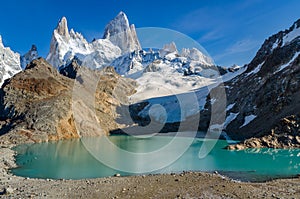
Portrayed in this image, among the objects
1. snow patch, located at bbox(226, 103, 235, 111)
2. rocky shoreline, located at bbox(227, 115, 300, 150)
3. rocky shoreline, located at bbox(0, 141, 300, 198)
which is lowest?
rocky shoreline, located at bbox(0, 141, 300, 198)

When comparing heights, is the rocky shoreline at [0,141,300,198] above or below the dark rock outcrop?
below

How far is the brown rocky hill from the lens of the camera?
70688 millimetres

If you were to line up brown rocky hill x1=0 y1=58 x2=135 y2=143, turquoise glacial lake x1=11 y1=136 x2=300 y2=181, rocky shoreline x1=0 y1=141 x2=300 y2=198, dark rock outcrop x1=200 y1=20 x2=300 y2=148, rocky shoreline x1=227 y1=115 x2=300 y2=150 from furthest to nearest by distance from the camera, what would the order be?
1. brown rocky hill x1=0 y1=58 x2=135 y2=143
2. dark rock outcrop x1=200 y1=20 x2=300 y2=148
3. rocky shoreline x1=227 y1=115 x2=300 y2=150
4. turquoise glacial lake x1=11 y1=136 x2=300 y2=181
5. rocky shoreline x1=0 y1=141 x2=300 y2=198

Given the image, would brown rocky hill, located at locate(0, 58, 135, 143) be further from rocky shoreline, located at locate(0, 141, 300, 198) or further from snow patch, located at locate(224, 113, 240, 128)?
rocky shoreline, located at locate(0, 141, 300, 198)

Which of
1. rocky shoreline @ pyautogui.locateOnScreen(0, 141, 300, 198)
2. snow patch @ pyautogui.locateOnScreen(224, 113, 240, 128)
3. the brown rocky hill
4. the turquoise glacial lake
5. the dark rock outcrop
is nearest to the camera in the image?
rocky shoreline @ pyautogui.locateOnScreen(0, 141, 300, 198)

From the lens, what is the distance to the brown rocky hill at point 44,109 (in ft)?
232

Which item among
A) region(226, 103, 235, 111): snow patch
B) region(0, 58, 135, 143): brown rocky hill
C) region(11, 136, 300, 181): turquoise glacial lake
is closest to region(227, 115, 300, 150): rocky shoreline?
region(11, 136, 300, 181): turquoise glacial lake

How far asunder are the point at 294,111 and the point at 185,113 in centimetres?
7457

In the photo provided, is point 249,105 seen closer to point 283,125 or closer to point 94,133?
point 283,125

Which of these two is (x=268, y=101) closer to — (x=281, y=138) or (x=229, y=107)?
(x=229, y=107)

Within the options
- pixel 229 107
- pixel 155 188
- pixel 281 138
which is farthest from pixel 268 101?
pixel 155 188

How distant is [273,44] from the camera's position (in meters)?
126

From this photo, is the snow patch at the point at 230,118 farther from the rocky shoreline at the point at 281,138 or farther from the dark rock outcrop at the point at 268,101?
the rocky shoreline at the point at 281,138

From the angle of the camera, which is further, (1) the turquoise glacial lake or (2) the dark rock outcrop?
(2) the dark rock outcrop
